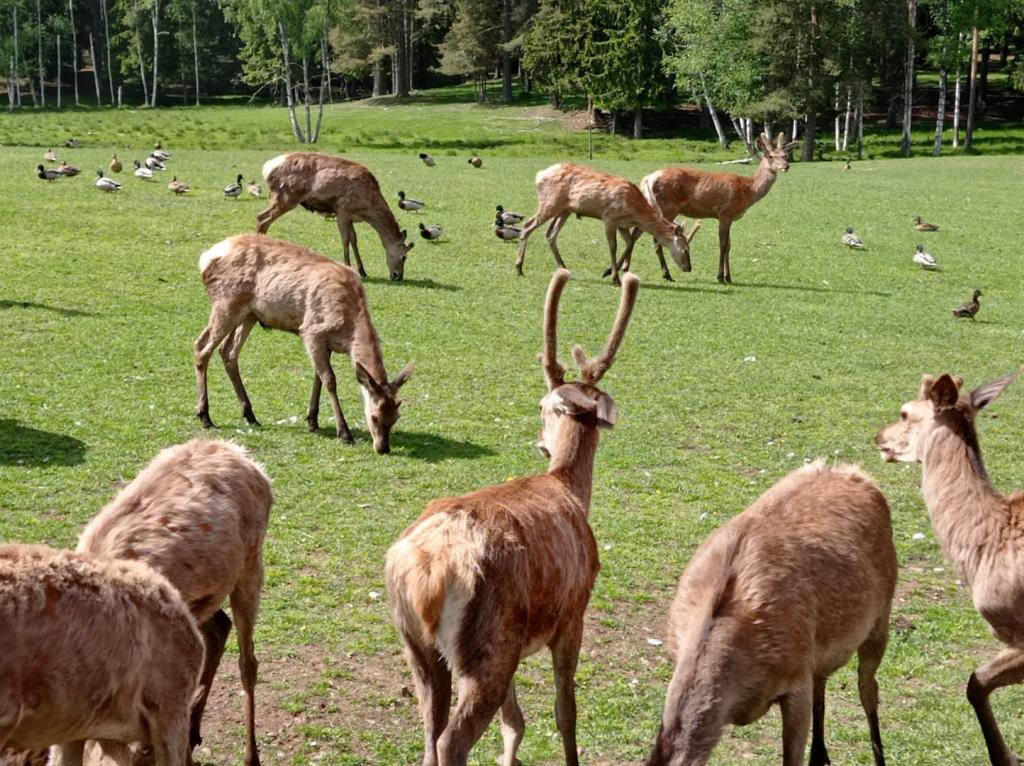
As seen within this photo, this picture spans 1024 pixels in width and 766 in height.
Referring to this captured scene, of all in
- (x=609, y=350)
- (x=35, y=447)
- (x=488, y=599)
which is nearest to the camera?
(x=488, y=599)

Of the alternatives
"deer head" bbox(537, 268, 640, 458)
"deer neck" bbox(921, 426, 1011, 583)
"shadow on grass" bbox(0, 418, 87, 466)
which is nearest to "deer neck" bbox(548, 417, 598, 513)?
"deer head" bbox(537, 268, 640, 458)

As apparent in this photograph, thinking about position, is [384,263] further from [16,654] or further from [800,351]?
[16,654]

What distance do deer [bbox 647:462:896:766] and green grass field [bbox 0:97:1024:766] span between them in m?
0.94

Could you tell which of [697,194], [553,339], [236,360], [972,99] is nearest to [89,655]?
[553,339]

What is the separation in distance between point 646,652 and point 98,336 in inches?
360

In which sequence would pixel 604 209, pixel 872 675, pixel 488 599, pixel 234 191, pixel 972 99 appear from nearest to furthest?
1. pixel 488 599
2. pixel 872 675
3. pixel 604 209
4. pixel 234 191
5. pixel 972 99

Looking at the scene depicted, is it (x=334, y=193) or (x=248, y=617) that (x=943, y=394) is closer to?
(x=248, y=617)

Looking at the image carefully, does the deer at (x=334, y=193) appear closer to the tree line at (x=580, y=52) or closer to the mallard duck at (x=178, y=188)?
the mallard duck at (x=178, y=188)

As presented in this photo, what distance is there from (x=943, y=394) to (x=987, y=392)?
0.73ft

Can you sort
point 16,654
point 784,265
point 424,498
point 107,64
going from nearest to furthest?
point 16,654 → point 424,498 → point 784,265 → point 107,64

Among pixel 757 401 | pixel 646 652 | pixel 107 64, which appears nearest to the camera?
pixel 646 652


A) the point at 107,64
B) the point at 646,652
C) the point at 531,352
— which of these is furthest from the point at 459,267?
the point at 107,64

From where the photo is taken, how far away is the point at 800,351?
1551cm

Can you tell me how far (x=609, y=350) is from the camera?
21.8ft
